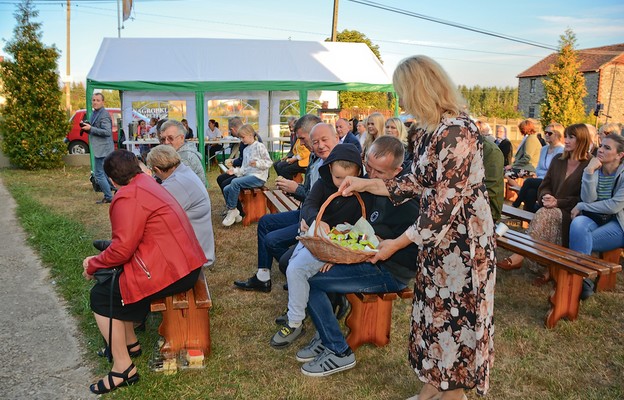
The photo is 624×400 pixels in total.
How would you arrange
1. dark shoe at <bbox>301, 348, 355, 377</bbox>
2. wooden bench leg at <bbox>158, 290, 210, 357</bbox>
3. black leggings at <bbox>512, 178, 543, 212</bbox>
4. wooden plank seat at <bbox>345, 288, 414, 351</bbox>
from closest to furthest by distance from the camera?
dark shoe at <bbox>301, 348, 355, 377</bbox> → wooden bench leg at <bbox>158, 290, 210, 357</bbox> → wooden plank seat at <bbox>345, 288, 414, 351</bbox> → black leggings at <bbox>512, 178, 543, 212</bbox>

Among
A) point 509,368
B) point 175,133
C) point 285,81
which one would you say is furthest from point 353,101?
point 509,368

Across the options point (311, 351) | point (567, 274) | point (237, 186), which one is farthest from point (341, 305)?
point (237, 186)

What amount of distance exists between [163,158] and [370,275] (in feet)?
5.92

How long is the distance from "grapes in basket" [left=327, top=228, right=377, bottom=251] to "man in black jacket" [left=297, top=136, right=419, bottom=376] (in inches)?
10.4

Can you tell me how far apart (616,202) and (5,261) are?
247 inches

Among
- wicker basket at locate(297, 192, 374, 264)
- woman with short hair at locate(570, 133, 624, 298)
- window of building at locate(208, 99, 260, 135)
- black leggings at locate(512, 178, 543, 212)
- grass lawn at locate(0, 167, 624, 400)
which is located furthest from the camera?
window of building at locate(208, 99, 260, 135)

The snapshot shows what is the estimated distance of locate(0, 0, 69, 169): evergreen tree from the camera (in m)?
13.1

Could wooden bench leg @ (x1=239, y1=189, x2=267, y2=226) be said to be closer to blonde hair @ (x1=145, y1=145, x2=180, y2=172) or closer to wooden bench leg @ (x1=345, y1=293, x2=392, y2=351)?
blonde hair @ (x1=145, y1=145, x2=180, y2=172)

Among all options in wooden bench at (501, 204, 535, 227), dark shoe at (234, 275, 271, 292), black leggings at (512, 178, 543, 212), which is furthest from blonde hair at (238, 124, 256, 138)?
black leggings at (512, 178, 543, 212)

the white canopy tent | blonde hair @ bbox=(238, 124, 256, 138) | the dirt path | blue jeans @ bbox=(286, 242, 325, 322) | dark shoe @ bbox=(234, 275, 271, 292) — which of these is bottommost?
the dirt path

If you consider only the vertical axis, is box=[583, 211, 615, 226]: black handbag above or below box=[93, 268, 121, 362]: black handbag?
above

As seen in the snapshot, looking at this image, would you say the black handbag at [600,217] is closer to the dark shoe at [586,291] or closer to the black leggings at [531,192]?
the dark shoe at [586,291]

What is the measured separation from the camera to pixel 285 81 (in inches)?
506

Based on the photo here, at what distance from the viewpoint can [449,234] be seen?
7.48ft
